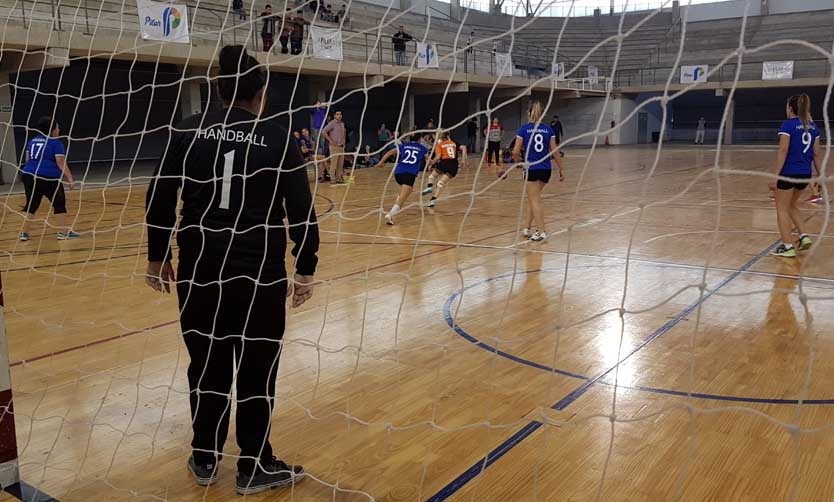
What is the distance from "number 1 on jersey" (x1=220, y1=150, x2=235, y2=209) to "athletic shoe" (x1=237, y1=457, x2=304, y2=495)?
96cm

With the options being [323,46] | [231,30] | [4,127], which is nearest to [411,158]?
[231,30]

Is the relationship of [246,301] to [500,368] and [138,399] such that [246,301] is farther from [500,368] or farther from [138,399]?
[500,368]

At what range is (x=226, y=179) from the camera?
2.34 meters

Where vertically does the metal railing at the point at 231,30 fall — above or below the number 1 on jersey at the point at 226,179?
above

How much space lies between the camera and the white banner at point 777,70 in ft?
90.5

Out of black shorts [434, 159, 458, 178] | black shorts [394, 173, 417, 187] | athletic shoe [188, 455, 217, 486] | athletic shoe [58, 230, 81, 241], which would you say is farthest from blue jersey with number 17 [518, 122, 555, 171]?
athletic shoe [58, 230, 81, 241]

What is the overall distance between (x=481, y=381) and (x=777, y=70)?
29400 mm

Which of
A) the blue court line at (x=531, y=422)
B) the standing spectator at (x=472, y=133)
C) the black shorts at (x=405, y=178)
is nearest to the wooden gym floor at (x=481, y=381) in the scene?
the blue court line at (x=531, y=422)

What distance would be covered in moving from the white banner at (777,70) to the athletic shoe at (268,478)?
30.2 metres

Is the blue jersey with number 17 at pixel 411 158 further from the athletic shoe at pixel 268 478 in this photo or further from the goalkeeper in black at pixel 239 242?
the athletic shoe at pixel 268 478

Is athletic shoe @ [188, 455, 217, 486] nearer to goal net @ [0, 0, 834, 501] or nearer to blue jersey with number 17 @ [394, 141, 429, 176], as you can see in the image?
goal net @ [0, 0, 834, 501]

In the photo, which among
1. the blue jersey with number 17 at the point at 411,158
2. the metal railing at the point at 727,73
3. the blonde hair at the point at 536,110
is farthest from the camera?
the metal railing at the point at 727,73

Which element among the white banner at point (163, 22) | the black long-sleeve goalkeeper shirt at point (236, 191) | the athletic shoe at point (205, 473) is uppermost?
the white banner at point (163, 22)

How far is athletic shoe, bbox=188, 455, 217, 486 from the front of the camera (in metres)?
2.53
